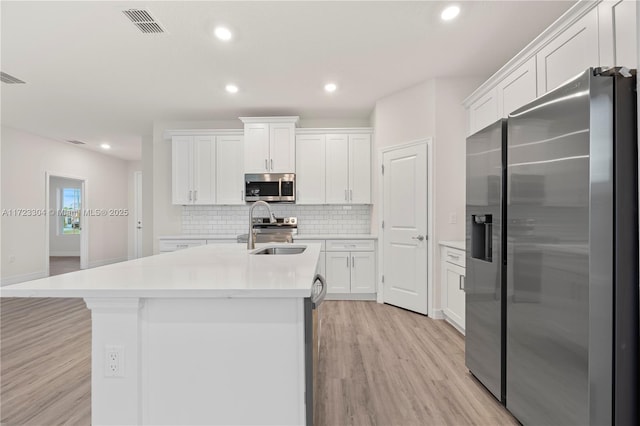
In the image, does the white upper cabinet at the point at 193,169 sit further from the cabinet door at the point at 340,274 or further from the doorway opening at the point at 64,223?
the doorway opening at the point at 64,223

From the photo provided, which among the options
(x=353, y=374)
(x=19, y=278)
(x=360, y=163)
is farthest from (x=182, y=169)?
(x=353, y=374)

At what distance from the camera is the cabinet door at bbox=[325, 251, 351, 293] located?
14.0 ft

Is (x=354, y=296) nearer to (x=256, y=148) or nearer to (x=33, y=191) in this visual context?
(x=256, y=148)

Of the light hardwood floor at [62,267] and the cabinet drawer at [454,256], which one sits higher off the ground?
the cabinet drawer at [454,256]

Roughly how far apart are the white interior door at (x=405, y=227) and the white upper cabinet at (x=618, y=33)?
1.95 m

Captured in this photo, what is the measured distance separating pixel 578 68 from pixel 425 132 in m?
1.76

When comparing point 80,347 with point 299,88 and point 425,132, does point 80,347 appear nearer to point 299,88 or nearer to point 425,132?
point 299,88

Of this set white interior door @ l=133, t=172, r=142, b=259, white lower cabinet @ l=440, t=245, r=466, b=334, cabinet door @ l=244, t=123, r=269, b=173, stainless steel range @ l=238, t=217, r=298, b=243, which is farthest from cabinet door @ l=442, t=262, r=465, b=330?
white interior door @ l=133, t=172, r=142, b=259

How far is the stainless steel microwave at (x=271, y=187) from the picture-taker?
4578 mm

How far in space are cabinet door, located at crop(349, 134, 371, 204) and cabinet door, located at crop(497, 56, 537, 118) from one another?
2.02m

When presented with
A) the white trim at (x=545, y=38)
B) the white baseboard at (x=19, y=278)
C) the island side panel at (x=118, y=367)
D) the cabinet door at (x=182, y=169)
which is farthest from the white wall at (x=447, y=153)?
the white baseboard at (x=19, y=278)

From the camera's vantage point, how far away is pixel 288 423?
1.21 metres

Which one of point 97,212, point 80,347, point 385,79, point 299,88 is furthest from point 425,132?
point 97,212

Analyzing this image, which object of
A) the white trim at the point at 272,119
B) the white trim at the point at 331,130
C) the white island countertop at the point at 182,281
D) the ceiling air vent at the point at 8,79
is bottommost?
the white island countertop at the point at 182,281
